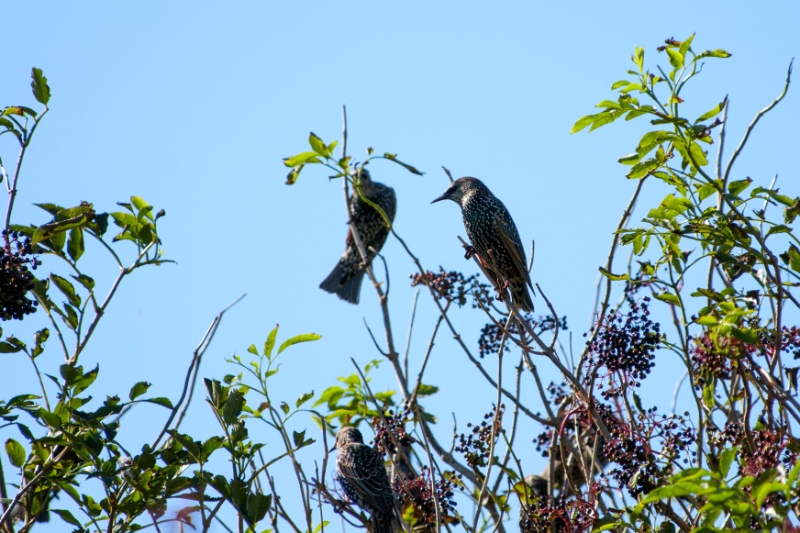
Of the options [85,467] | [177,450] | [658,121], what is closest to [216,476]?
[177,450]

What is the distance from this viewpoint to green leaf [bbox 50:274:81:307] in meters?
3.49

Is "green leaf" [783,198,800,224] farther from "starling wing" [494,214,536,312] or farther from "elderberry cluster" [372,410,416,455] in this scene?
"starling wing" [494,214,536,312]

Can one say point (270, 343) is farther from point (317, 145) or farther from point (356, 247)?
point (356, 247)

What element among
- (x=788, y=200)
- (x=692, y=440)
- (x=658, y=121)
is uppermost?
(x=658, y=121)

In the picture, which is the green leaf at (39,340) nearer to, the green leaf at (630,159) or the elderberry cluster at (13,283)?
the elderberry cluster at (13,283)

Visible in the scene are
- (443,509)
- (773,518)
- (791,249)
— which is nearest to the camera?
(773,518)

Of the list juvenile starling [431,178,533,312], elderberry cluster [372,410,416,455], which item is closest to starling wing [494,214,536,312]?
juvenile starling [431,178,533,312]

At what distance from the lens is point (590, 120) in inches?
122

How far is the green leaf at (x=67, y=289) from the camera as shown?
3.49 m

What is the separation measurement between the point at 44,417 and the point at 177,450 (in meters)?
0.46

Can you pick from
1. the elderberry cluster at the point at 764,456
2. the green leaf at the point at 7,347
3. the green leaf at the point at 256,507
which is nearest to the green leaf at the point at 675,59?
the elderberry cluster at the point at 764,456

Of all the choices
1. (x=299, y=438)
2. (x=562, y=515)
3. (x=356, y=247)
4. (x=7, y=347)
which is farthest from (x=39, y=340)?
(x=356, y=247)

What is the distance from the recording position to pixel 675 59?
122 inches

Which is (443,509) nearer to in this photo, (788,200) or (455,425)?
(455,425)
